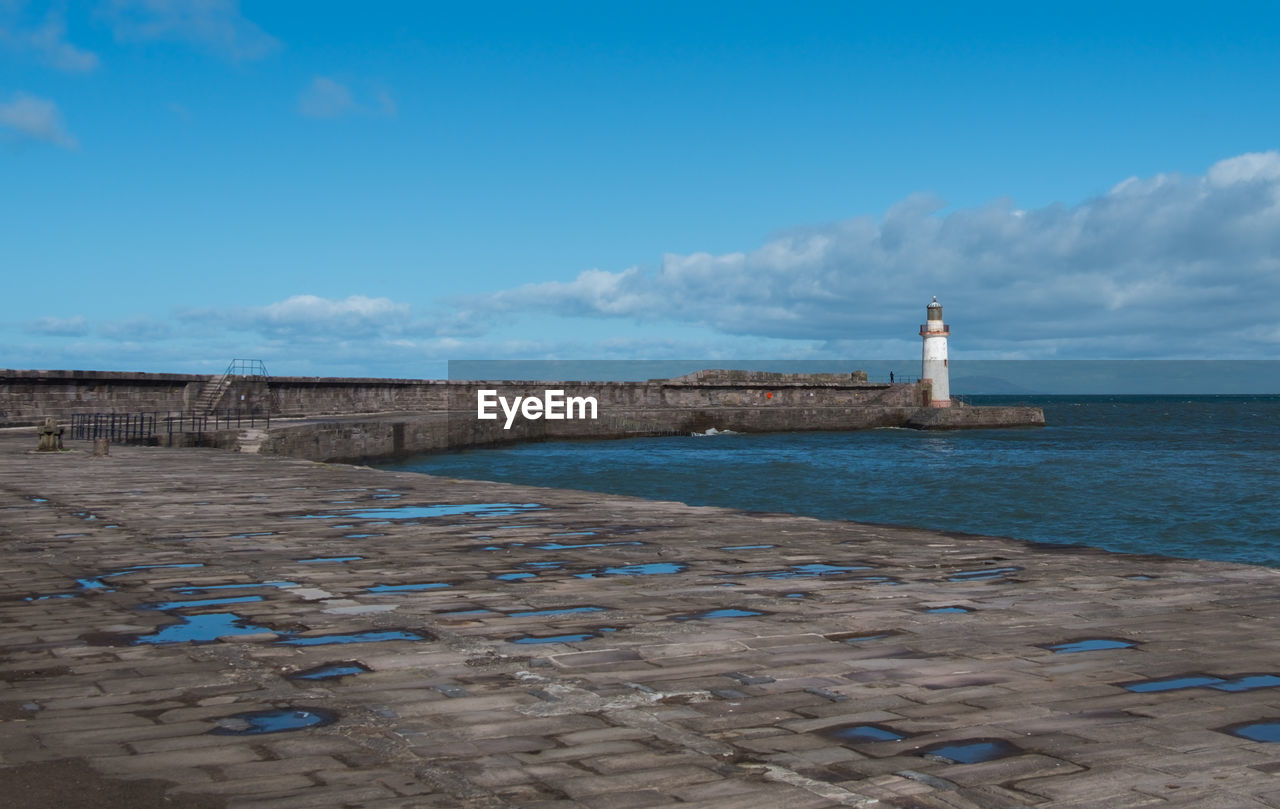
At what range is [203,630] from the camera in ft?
17.3

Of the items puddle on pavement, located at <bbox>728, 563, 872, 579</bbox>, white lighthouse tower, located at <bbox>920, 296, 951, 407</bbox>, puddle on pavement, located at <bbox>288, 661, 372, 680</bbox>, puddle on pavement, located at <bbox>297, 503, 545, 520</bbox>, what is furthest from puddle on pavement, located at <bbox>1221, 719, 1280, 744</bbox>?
white lighthouse tower, located at <bbox>920, 296, 951, 407</bbox>

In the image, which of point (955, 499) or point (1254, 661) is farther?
point (955, 499)

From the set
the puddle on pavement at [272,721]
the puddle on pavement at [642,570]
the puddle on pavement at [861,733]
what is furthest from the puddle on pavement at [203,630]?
the puddle on pavement at [861,733]

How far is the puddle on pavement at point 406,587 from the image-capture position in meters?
6.43

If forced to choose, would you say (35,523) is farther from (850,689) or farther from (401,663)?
(850,689)

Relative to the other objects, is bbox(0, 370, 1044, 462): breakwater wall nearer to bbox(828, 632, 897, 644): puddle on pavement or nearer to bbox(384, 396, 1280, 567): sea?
bbox(384, 396, 1280, 567): sea

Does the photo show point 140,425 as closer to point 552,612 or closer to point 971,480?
point 971,480

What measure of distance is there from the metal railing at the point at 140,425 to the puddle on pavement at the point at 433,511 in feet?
38.9

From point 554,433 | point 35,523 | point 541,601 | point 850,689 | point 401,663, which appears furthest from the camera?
point 554,433

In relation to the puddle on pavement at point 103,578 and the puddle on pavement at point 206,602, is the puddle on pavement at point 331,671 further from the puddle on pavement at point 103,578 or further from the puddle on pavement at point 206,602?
the puddle on pavement at point 103,578

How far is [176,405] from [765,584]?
28767mm

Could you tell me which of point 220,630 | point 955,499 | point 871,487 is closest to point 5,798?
point 220,630

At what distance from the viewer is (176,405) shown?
32.0 metres

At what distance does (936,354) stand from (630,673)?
180 ft
